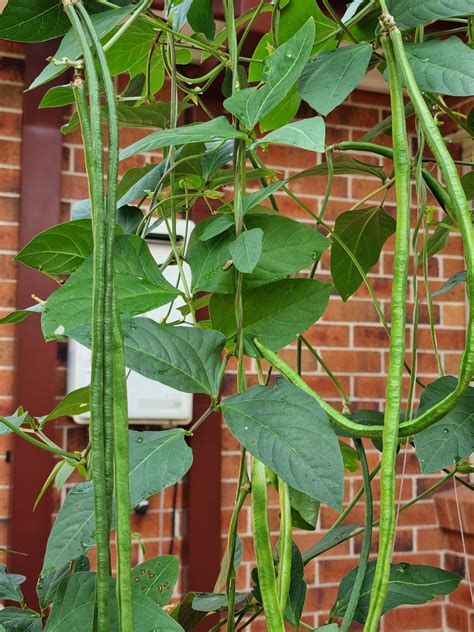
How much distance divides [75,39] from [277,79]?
98 millimetres

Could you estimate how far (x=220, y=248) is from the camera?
420 mm

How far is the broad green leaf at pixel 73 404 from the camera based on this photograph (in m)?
0.65

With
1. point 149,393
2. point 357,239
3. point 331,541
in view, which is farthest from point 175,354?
point 149,393

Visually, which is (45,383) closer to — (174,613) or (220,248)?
(174,613)

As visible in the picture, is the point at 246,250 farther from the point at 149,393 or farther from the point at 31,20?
the point at 149,393

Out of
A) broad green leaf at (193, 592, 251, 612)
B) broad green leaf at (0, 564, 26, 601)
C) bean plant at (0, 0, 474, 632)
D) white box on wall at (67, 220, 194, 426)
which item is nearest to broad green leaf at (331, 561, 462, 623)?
bean plant at (0, 0, 474, 632)

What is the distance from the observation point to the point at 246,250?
38cm

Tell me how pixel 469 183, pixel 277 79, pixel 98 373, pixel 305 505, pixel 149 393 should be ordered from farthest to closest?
1. pixel 149 393
2. pixel 469 183
3. pixel 305 505
4. pixel 277 79
5. pixel 98 373

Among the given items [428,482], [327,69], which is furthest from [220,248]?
[428,482]

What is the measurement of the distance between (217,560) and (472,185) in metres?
1.63

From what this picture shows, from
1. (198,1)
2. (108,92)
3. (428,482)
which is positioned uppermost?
(198,1)

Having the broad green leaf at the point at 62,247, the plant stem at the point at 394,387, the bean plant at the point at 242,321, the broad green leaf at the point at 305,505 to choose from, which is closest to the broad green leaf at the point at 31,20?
the bean plant at the point at 242,321

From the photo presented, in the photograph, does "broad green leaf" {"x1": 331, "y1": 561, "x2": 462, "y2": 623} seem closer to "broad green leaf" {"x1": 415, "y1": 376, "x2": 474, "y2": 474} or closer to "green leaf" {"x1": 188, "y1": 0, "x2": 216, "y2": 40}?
"broad green leaf" {"x1": 415, "y1": 376, "x2": 474, "y2": 474}

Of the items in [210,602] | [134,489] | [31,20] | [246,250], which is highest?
[31,20]
